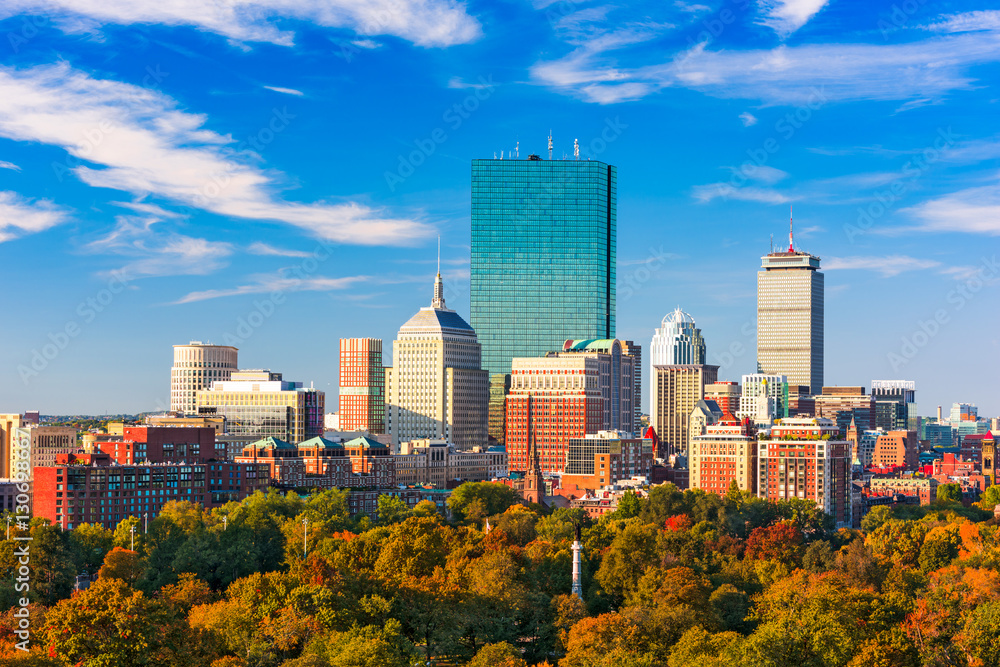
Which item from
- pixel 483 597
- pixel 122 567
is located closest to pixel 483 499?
pixel 122 567

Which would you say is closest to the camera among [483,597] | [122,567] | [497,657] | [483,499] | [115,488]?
[497,657]

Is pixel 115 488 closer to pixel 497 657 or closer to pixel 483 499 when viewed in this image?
pixel 483 499

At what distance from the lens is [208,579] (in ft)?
407

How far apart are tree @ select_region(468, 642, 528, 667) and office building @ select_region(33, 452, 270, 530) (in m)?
76.1

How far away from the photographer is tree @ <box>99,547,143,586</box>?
114m

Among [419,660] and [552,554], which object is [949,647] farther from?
[552,554]

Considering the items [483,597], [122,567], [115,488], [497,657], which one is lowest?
[497,657]

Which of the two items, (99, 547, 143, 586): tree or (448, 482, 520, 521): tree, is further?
(448, 482, 520, 521): tree

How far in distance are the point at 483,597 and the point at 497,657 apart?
15749 mm

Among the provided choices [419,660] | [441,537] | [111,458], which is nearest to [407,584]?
[419,660]

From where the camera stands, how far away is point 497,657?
88.9 meters

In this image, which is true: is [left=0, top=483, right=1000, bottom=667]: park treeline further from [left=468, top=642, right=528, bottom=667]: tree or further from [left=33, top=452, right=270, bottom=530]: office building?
[left=33, top=452, right=270, bottom=530]: office building

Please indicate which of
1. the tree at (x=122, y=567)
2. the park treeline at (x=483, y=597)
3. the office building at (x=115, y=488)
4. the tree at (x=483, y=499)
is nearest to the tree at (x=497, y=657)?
the park treeline at (x=483, y=597)

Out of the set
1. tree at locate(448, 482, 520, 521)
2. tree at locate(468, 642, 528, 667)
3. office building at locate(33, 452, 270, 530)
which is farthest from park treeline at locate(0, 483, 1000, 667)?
tree at locate(448, 482, 520, 521)
